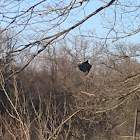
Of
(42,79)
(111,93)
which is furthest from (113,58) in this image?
(42,79)

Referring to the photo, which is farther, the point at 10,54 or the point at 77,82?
the point at 77,82

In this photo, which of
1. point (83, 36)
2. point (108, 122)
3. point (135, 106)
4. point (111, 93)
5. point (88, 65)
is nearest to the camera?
point (88, 65)

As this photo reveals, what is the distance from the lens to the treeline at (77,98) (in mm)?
3361

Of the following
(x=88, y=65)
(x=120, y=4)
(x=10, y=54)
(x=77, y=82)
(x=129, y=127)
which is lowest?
(x=129, y=127)

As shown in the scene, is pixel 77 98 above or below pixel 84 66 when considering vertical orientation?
below

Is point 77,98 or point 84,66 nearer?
point 84,66

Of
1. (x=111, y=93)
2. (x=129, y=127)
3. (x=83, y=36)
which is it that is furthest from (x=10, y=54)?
(x=129, y=127)

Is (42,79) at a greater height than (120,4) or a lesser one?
lesser

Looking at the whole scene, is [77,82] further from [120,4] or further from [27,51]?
[27,51]

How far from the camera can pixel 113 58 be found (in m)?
4.66

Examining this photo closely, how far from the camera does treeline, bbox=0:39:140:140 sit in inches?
132

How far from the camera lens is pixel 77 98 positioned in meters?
8.46

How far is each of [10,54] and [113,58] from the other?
283 cm

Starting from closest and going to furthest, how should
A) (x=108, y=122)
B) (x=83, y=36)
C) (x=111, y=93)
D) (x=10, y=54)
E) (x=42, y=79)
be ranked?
1. (x=10, y=54)
2. (x=83, y=36)
3. (x=111, y=93)
4. (x=108, y=122)
5. (x=42, y=79)
